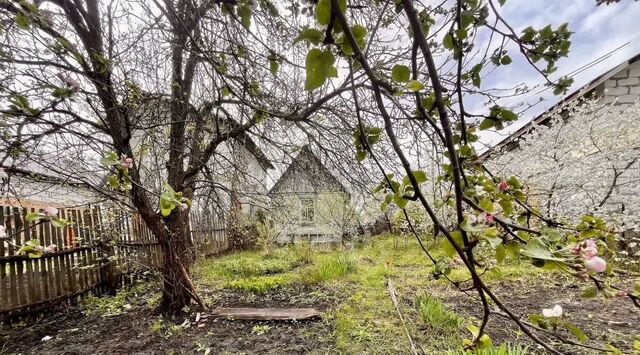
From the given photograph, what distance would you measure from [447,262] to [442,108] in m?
0.38

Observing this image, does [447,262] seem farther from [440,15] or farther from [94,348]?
[94,348]

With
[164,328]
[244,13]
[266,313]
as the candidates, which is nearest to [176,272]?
[164,328]

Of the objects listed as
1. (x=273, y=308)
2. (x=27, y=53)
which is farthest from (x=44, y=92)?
(x=273, y=308)

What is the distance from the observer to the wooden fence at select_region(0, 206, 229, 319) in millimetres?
3660

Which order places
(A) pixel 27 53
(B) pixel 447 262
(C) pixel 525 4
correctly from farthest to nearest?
1. (A) pixel 27 53
2. (C) pixel 525 4
3. (B) pixel 447 262

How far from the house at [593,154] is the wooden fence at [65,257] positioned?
574 centimetres

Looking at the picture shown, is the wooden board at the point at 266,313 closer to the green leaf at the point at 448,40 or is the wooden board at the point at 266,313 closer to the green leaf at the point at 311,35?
the green leaf at the point at 448,40

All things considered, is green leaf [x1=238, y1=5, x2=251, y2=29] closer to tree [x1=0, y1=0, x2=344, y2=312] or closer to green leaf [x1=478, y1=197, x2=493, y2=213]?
tree [x1=0, y1=0, x2=344, y2=312]

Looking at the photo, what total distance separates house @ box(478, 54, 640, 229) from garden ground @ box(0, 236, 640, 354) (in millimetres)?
1526

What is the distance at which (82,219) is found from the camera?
15.3ft

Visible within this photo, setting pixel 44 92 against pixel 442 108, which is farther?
pixel 44 92

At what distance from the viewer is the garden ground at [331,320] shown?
2912 mm

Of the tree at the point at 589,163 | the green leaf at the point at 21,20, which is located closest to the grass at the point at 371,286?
the tree at the point at 589,163

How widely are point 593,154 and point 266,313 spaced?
5931 millimetres
